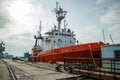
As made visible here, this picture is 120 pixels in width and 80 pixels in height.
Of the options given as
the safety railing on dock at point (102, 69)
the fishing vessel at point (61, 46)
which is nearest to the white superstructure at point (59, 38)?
the fishing vessel at point (61, 46)

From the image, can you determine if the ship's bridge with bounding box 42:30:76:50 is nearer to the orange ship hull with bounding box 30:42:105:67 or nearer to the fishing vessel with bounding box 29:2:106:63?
the fishing vessel with bounding box 29:2:106:63

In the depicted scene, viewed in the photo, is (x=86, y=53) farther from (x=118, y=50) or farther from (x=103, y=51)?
(x=118, y=50)

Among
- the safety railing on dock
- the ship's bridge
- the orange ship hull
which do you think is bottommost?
the safety railing on dock

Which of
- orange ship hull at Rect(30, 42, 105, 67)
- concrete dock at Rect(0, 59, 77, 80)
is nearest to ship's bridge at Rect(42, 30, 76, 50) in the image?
orange ship hull at Rect(30, 42, 105, 67)

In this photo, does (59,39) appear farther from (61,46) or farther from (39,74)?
(39,74)

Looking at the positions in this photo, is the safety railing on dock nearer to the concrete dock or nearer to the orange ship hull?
the concrete dock

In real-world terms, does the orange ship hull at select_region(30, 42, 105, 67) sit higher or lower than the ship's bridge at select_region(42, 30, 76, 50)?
lower

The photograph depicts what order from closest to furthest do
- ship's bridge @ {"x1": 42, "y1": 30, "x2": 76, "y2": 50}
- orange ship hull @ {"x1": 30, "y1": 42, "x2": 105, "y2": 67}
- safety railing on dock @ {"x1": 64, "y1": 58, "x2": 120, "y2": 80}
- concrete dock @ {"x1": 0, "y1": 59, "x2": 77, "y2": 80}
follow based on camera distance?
safety railing on dock @ {"x1": 64, "y1": 58, "x2": 120, "y2": 80} < concrete dock @ {"x1": 0, "y1": 59, "x2": 77, "y2": 80} < orange ship hull @ {"x1": 30, "y1": 42, "x2": 105, "y2": 67} < ship's bridge @ {"x1": 42, "y1": 30, "x2": 76, "y2": 50}

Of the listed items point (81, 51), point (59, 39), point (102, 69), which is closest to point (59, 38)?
point (59, 39)

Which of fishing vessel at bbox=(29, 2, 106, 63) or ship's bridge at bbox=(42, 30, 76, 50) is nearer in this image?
fishing vessel at bbox=(29, 2, 106, 63)

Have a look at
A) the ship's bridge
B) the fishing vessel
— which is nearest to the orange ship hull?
the fishing vessel

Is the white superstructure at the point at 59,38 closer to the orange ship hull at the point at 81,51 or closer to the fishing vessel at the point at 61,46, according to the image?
the fishing vessel at the point at 61,46

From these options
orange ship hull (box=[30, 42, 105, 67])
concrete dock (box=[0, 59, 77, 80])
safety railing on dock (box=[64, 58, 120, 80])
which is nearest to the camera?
safety railing on dock (box=[64, 58, 120, 80])

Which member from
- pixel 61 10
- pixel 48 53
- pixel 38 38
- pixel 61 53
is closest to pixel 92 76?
pixel 61 53
